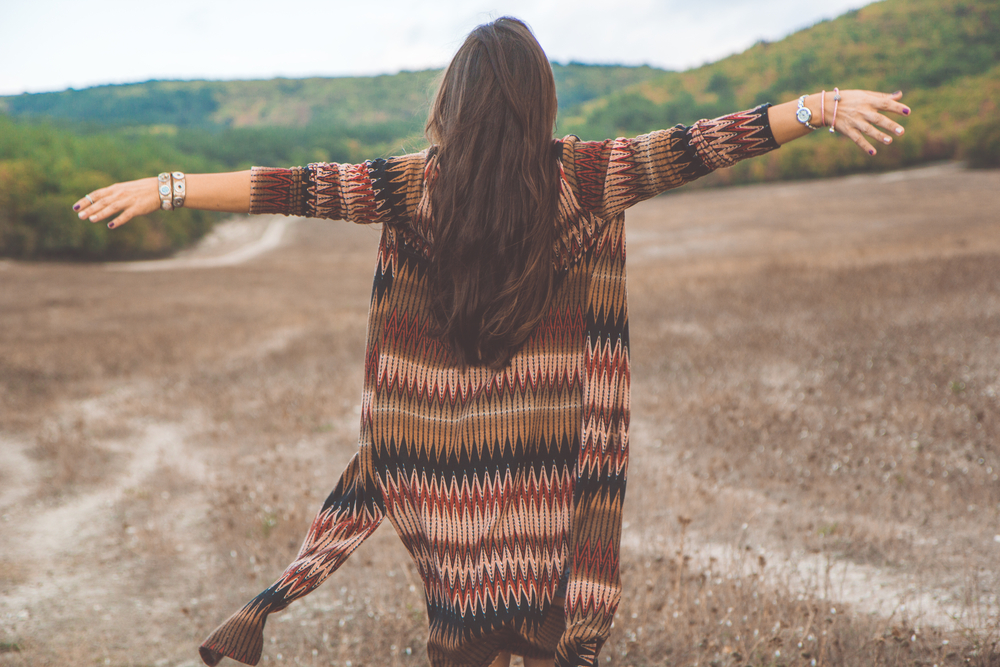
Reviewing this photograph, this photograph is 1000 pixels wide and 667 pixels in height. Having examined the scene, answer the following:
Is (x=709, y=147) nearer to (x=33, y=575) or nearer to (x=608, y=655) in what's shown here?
(x=608, y=655)

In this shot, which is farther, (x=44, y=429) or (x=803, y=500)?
(x=44, y=429)

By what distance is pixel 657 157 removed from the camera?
1.85 metres

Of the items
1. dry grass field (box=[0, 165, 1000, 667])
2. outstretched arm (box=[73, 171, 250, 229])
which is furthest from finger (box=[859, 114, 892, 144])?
dry grass field (box=[0, 165, 1000, 667])

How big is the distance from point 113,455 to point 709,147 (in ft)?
28.4

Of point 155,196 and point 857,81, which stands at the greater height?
point 857,81

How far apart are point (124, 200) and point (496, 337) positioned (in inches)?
45.4

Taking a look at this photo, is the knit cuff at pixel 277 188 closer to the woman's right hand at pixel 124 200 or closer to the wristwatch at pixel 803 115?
the woman's right hand at pixel 124 200

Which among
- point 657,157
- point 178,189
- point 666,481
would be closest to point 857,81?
point 666,481

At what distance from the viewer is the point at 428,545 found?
7.64 feet

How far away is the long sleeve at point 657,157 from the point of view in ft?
5.87

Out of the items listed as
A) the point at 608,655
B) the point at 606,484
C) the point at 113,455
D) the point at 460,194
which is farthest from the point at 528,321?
the point at 113,455

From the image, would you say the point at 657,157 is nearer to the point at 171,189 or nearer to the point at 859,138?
the point at 859,138

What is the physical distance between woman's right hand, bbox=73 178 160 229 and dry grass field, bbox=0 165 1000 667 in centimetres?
282

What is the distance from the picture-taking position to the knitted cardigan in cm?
214
